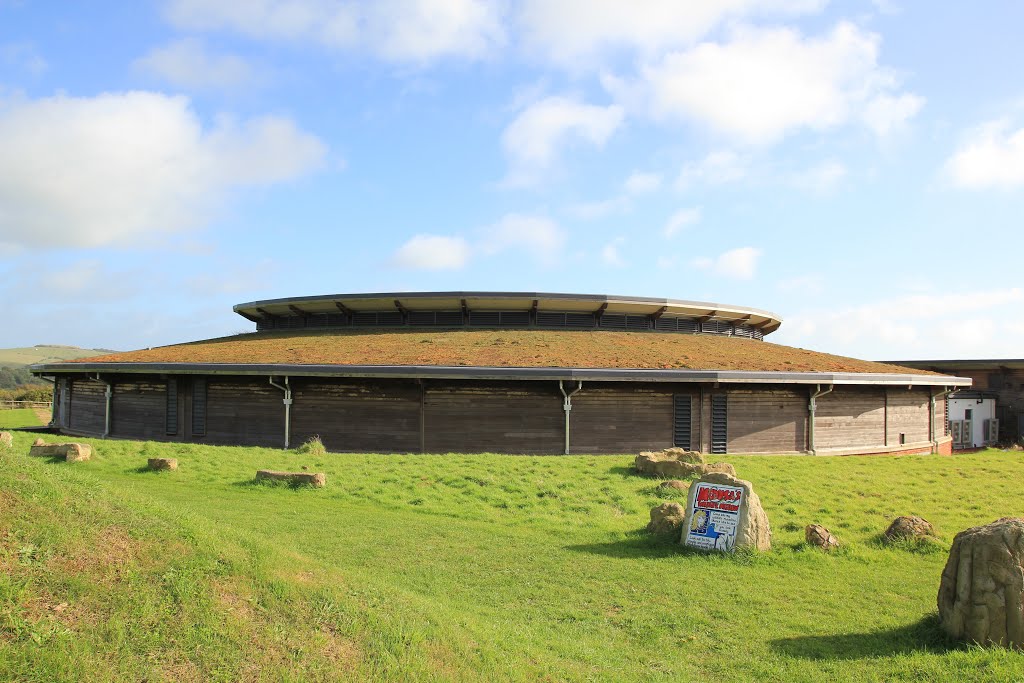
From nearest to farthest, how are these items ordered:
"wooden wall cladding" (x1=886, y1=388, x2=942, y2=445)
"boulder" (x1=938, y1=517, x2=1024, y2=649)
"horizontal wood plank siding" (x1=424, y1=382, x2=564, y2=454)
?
"boulder" (x1=938, y1=517, x2=1024, y2=649) → "horizontal wood plank siding" (x1=424, y1=382, x2=564, y2=454) → "wooden wall cladding" (x1=886, y1=388, x2=942, y2=445)

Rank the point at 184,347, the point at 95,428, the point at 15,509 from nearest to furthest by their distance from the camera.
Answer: the point at 15,509
the point at 95,428
the point at 184,347

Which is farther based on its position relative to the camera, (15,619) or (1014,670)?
(1014,670)

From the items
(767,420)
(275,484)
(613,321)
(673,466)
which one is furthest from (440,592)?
(613,321)

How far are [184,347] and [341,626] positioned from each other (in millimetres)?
26349

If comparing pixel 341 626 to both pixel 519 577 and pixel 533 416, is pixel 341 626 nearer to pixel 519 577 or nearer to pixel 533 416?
pixel 519 577

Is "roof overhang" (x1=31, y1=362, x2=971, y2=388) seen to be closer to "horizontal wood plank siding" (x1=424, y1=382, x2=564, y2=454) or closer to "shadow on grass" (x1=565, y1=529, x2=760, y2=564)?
"horizontal wood plank siding" (x1=424, y1=382, x2=564, y2=454)

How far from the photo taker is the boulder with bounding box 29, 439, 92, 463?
15.4m

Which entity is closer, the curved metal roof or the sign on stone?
the sign on stone

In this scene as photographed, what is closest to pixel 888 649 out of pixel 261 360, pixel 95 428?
pixel 261 360

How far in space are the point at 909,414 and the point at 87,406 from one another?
31588mm

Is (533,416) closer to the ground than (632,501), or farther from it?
farther from it

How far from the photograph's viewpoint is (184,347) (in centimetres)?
2881

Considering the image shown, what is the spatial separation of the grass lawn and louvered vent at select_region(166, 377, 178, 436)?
11.1 meters

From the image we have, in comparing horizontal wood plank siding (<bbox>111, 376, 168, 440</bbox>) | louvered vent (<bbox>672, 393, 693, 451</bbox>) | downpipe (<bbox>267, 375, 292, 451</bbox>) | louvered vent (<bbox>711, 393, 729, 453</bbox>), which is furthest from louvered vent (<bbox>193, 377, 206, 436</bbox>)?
louvered vent (<bbox>711, 393, 729, 453</bbox>)
